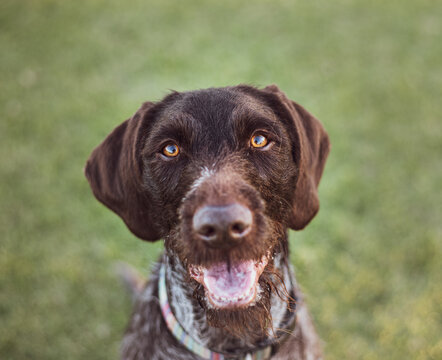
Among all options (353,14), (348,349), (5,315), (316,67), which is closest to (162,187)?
(348,349)

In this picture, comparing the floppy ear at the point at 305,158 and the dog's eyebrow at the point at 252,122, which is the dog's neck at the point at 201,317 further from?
the dog's eyebrow at the point at 252,122

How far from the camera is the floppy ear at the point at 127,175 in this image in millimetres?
2426

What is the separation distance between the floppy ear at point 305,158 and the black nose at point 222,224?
2.46 feet

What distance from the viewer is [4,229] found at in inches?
189

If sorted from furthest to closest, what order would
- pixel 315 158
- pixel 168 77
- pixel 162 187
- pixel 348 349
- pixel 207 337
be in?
pixel 168 77 → pixel 348 349 → pixel 315 158 → pixel 207 337 → pixel 162 187

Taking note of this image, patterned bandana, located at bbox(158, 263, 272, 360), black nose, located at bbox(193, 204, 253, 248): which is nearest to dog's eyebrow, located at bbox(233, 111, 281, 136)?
black nose, located at bbox(193, 204, 253, 248)

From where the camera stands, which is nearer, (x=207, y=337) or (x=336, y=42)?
(x=207, y=337)

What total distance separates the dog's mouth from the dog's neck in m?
0.42

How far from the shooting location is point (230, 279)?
6.56 feet

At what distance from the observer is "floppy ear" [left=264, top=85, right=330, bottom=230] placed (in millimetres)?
2424

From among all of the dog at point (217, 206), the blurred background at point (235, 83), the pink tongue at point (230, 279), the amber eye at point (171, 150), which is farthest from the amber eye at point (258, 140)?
the blurred background at point (235, 83)

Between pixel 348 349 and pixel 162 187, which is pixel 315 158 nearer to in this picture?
pixel 162 187

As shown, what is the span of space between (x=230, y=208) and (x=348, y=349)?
271 centimetres

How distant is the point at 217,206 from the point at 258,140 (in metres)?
0.68
